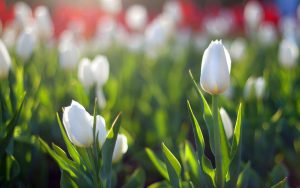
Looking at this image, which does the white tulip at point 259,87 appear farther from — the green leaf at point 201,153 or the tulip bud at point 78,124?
the tulip bud at point 78,124

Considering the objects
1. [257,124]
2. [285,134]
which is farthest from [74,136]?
[285,134]

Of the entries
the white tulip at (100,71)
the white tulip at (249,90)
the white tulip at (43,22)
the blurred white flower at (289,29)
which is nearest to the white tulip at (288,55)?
the white tulip at (249,90)

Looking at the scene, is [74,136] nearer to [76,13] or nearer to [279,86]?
[279,86]

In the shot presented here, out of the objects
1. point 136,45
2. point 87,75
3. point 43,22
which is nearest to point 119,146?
point 87,75

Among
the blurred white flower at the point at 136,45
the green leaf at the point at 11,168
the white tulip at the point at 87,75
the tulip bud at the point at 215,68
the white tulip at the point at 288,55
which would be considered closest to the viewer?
the tulip bud at the point at 215,68

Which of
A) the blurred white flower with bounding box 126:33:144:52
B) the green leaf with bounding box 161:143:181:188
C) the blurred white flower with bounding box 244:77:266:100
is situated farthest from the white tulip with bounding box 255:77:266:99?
the blurred white flower with bounding box 126:33:144:52

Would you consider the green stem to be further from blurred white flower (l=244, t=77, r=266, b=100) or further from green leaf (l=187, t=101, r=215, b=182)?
blurred white flower (l=244, t=77, r=266, b=100)
